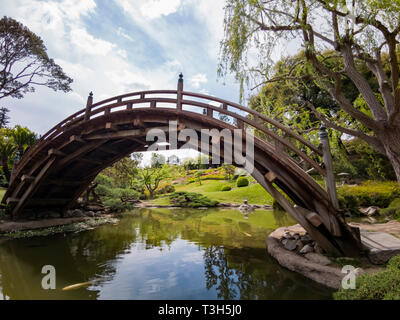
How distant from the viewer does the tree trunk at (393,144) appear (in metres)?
5.04

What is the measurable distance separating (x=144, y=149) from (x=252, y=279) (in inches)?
302

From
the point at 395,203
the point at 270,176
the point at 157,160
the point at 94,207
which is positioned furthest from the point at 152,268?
the point at 157,160

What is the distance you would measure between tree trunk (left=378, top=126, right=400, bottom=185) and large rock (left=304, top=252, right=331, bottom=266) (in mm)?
2650

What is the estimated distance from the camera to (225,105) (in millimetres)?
6012

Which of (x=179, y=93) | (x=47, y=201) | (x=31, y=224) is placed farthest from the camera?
(x=47, y=201)

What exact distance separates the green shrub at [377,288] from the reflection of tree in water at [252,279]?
2.54ft

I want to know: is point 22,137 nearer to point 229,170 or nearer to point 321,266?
point 321,266

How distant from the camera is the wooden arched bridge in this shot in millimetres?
4926

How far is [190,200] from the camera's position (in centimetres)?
2139

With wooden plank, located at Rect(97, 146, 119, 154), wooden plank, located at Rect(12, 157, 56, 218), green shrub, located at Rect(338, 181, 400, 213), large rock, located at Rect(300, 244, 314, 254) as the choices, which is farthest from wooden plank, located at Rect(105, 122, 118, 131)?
green shrub, located at Rect(338, 181, 400, 213)

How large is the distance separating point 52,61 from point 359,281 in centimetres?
2068

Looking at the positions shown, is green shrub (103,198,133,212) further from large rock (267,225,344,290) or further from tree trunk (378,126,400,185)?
tree trunk (378,126,400,185)

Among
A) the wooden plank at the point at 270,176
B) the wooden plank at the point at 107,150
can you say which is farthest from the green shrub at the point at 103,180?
the wooden plank at the point at 270,176
